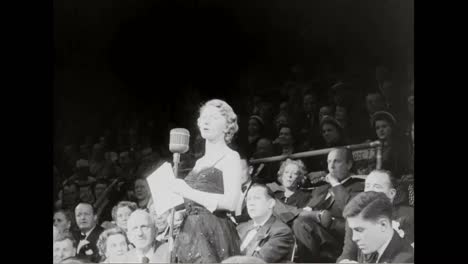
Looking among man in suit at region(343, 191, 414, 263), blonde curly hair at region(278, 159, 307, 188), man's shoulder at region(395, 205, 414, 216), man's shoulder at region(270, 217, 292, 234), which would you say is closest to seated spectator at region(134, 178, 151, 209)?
man's shoulder at region(270, 217, 292, 234)

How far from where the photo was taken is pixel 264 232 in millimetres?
6262

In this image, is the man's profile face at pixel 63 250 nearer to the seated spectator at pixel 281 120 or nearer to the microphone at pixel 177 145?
the microphone at pixel 177 145

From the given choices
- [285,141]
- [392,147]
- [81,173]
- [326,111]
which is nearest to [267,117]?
[285,141]

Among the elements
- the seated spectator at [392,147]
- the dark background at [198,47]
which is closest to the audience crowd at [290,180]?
the seated spectator at [392,147]

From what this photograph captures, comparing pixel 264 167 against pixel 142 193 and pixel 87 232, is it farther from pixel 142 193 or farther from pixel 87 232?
pixel 87 232

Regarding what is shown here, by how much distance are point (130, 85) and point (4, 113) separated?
1120mm

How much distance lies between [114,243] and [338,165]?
2078mm

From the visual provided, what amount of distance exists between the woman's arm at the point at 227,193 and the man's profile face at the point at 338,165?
2.57 ft

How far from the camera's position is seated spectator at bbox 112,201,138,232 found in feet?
21.1

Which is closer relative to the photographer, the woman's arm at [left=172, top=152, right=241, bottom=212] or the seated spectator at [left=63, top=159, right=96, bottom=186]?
the woman's arm at [left=172, top=152, right=241, bottom=212]

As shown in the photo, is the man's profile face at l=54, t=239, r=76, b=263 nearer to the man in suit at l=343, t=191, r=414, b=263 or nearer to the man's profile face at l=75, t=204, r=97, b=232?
the man's profile face at l=75, t=204, r=97, b=232

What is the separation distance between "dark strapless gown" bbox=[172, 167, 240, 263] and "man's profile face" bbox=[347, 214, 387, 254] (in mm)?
1016
